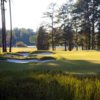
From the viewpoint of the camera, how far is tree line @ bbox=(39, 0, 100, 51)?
55.0 m

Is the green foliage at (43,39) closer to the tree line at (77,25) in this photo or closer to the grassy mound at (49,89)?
the tree line at (77,25)

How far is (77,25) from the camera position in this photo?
62.8 m

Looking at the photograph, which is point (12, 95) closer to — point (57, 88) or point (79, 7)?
point (57, 88)

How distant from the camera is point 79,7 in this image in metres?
57.5

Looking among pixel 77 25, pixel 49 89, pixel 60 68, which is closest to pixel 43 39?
pixel 77 25

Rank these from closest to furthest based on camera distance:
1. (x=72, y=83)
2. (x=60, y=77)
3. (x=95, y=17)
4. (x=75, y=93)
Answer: (x=75, y=93), (x=72, y=83), (x=60, y=77), (x=95, y=17)

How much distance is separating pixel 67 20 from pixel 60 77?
Answer: 5459 cm

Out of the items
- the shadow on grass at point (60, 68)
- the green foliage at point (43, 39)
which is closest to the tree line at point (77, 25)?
the green foliage at point (43, 39)

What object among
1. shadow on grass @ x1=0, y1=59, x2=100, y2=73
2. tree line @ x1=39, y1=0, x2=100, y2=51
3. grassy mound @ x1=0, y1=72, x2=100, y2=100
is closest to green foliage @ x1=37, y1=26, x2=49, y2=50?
tree line @ x1=39, y1=0, x2=100, y2=51

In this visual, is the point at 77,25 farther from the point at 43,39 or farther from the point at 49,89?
the point at 49,89

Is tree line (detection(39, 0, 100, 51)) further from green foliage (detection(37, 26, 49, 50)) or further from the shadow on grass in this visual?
the shadow on grass

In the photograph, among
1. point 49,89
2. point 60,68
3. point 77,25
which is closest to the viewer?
point 49,89

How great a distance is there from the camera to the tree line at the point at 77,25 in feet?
181

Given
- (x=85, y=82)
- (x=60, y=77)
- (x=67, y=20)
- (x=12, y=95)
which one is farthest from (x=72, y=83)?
(x=67, y=20)
